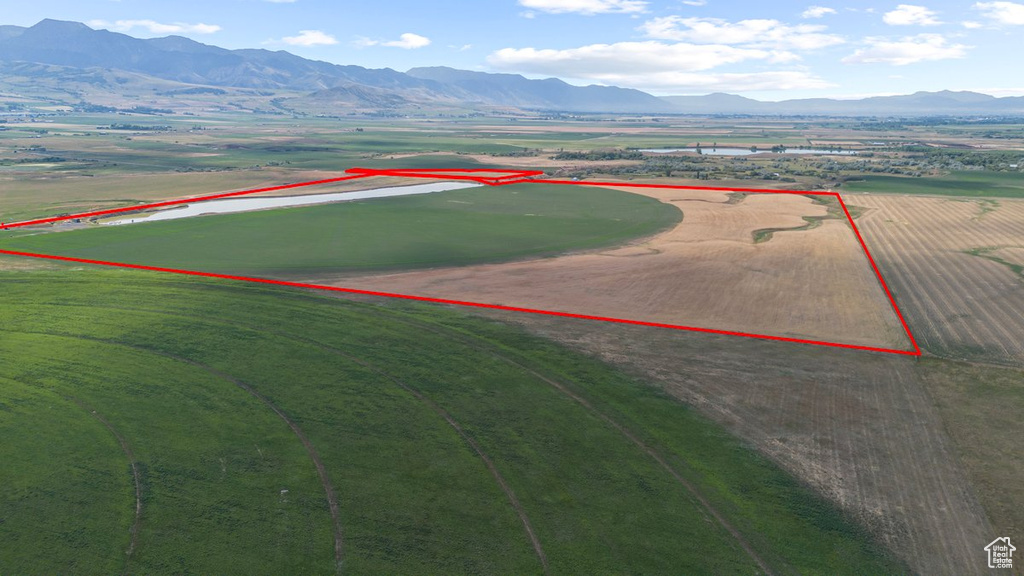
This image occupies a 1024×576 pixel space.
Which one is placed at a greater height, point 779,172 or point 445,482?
point 779,172

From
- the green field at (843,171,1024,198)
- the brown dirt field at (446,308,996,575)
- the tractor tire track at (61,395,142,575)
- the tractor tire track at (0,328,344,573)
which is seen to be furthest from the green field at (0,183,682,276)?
the green field at (843,171,1024,198)

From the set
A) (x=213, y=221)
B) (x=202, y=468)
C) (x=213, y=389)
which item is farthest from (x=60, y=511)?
(x=213, y=221)

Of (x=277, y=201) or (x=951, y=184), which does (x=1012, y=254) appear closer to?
(x=951, y=184)

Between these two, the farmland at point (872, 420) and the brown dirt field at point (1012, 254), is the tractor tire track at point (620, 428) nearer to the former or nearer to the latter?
the farmland at point (872, 420)

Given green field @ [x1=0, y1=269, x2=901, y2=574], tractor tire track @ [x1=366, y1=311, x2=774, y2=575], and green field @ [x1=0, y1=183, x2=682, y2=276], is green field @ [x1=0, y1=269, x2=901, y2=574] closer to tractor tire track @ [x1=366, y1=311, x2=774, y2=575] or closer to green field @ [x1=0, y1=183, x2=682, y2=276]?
tractor tire track @ [x1=366, y1=311, x2=774, y2=575]

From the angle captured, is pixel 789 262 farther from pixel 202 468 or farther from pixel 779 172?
pixel 779 172

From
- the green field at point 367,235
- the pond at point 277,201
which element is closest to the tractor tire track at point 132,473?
the green field at point 367,235
